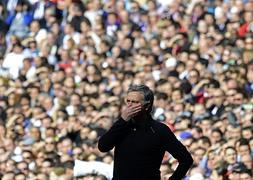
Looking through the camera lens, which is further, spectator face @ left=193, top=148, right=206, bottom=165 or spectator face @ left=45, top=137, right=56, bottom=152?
spectator face @ left=45, top=137, right=56, bottom=152

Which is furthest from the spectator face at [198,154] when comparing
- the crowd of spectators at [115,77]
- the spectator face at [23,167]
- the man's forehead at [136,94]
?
the man's forehead at [136,94]

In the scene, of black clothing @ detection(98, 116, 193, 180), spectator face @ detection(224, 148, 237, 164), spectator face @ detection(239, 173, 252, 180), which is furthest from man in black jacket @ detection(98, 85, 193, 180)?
spectator face @ detection(224, 148, 237, 164)

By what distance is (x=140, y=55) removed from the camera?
1680 cm

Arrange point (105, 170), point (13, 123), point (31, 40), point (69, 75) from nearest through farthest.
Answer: point (105, 170) → point (13, 123) → point (69, 75) → point (31, 40)

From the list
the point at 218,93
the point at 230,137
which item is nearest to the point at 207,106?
the point at 218,93

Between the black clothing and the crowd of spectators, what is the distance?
4.68m

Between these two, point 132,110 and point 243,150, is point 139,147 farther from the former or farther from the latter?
point 243,150

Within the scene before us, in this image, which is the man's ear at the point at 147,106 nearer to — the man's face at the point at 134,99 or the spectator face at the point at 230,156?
the man's face at the point at 134,99

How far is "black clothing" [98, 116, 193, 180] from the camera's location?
744cm

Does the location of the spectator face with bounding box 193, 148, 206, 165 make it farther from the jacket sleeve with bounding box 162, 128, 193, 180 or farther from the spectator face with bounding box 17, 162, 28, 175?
the jacket sleeve with bounding box 162, 128, 193, 180

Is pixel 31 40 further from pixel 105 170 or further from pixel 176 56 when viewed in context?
pixel 105 170

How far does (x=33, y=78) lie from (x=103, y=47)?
1295 millimetres

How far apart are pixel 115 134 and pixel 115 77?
29.0ft

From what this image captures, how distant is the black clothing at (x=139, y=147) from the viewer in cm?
744
